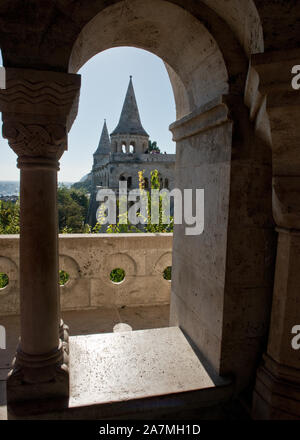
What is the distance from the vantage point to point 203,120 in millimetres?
2365

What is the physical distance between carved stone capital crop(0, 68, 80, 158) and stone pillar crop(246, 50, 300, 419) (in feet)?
3.57

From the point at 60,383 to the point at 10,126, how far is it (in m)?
1.63

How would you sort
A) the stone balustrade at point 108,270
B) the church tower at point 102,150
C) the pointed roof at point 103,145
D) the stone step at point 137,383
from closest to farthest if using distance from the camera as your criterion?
the stone step at point 137,383
the stone balustrade at point 108,270
the pointed roof at point 103,145
the church tower at point 102,150

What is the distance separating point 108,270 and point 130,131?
29825mm

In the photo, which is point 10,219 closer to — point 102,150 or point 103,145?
point 102,150

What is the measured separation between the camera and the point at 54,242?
6.60 ft

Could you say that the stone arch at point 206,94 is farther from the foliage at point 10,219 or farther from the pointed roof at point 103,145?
the pointed roof at point 103,145

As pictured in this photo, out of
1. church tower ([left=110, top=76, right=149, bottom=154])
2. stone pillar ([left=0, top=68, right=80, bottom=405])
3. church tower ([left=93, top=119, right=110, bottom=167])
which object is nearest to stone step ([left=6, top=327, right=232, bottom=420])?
stone pillar ([left=0, top=68, right=80, bottom=405])

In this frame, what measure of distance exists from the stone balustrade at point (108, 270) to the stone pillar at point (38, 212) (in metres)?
2.06

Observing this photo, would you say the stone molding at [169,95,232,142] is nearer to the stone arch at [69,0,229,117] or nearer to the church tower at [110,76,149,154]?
the stone arch at [69,0,229,117]

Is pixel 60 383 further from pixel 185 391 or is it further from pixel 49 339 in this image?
pixel 185 391

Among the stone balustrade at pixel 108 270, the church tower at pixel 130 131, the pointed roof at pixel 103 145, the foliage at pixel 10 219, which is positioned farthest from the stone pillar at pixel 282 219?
the pointed roof at pixel 103 145

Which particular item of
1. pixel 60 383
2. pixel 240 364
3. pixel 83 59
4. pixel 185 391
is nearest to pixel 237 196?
pixel 240 364

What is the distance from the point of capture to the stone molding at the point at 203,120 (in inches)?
81.4
